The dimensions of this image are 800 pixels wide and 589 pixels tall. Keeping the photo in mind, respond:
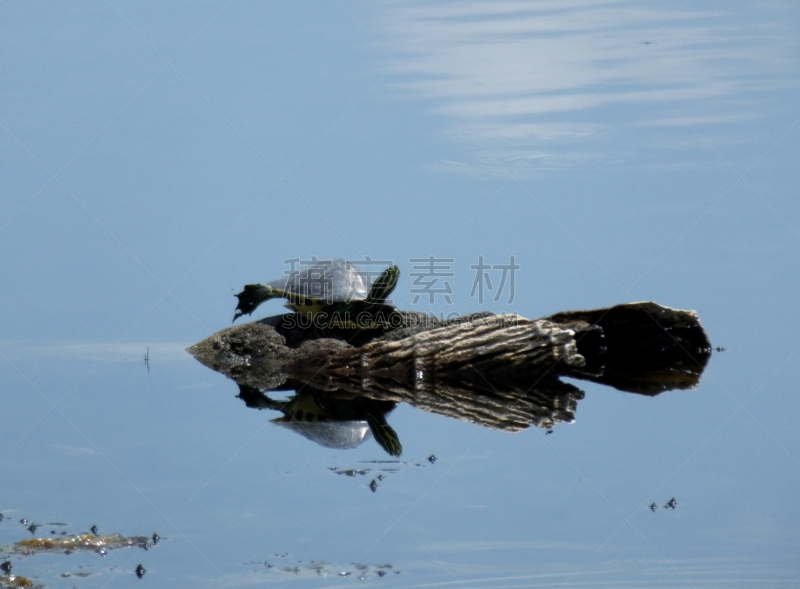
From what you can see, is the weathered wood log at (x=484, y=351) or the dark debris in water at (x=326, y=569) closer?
the dark debris in water at (x=326, y=569)

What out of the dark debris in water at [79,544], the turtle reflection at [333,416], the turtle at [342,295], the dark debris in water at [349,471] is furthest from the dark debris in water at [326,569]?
the turtle at [342,295]

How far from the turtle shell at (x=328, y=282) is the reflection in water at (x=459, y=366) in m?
0.48

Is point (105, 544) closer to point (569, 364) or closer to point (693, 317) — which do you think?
point (569, 364)

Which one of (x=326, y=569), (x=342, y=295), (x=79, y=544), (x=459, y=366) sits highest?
(x=342, y=295)

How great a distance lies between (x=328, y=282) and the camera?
9.84 metres

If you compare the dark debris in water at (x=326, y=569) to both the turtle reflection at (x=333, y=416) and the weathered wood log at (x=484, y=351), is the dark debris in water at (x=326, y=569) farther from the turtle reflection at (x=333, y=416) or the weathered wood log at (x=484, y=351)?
the weathered wood log at (x=484, y=351)

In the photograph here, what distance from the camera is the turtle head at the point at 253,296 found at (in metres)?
10.2

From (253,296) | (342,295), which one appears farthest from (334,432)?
(253,296)

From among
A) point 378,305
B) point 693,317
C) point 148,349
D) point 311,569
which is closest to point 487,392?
point 378,305

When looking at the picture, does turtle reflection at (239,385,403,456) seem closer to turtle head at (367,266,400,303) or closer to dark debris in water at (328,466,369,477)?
dark debris in water at (328,466,369,477)

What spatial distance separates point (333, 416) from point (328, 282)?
3.56 m

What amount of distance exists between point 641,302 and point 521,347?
2.05 metres

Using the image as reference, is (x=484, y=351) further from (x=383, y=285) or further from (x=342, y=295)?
(x=342, y=295)

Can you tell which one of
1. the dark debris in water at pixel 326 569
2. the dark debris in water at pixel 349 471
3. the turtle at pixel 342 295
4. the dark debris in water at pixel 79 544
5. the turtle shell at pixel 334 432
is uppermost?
the turtle at pixel 342 295
